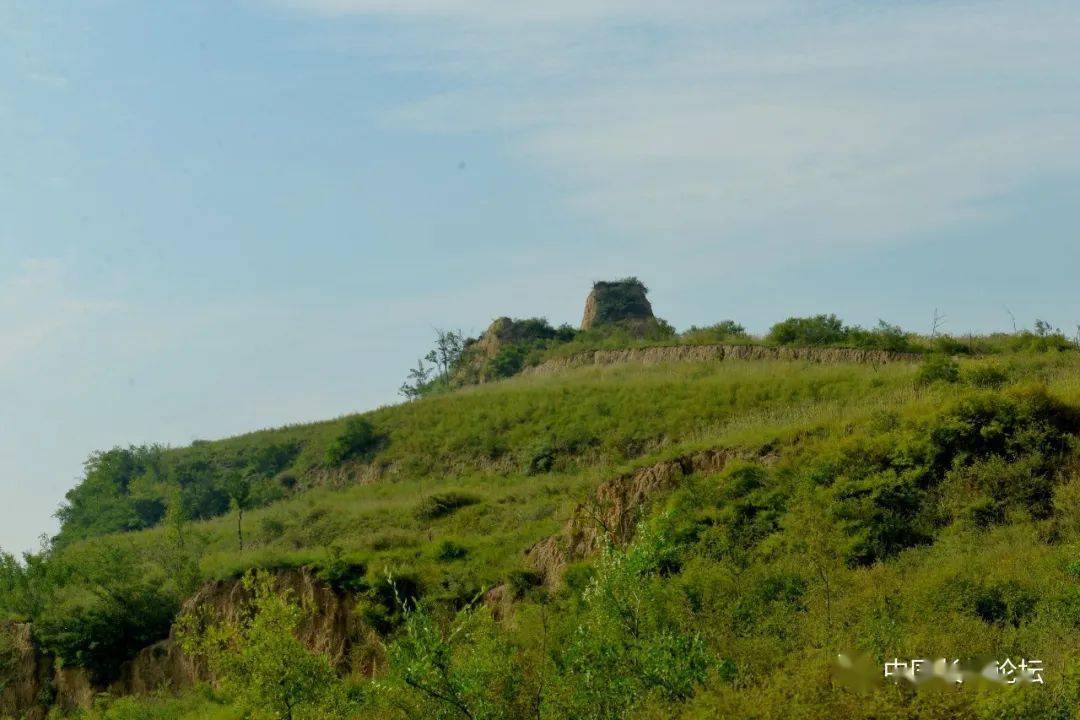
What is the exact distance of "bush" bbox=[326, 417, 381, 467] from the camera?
66.7 metres

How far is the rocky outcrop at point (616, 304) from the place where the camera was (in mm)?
95938

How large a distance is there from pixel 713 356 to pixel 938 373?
75.7 ft

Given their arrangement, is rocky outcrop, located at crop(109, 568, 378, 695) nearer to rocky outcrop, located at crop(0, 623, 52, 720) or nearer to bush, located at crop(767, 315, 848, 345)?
rocky outcrop, located at crop(0, 623, 52, 720)

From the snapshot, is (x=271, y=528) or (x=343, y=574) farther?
(x=271, y=528)

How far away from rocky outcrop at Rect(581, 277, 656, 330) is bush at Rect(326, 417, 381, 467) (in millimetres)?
29909

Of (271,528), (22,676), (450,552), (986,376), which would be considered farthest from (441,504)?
(986,376)

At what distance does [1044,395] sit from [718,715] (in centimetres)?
1776

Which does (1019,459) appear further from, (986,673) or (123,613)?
(123,613)

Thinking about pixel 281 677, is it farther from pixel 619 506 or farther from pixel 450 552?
pixel 450 552

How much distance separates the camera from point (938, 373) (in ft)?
140

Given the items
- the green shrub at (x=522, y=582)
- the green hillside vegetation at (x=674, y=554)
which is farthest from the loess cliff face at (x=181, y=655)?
the green shrub at (x=522, y=582)

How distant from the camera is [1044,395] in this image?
34.5m

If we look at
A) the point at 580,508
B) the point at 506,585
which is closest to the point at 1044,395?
the point at 580,508

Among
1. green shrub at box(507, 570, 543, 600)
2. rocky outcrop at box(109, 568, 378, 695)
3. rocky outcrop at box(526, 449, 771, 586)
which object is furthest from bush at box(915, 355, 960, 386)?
rocky outcrop at box(109, 568, 378, 695)
